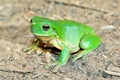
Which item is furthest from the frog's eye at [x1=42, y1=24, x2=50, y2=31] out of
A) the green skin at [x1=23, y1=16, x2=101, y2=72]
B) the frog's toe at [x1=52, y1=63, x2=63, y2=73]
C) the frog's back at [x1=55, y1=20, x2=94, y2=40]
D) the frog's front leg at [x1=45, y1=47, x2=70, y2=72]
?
the frog's toe at [x1=52, y1=63, x2=63, y2=73]

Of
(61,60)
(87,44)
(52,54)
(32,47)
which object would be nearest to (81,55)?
(87,44)

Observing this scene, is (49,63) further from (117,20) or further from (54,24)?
(117,20)

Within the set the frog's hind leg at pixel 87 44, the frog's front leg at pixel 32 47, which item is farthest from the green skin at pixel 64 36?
the frog's front leg at pixel 32 47

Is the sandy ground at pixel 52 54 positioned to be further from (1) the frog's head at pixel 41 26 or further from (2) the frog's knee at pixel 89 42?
(1) the frog's head at pixel 41 26

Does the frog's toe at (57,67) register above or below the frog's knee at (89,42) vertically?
below

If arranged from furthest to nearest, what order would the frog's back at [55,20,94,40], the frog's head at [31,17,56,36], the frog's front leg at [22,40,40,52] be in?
1. the frog's front leg at [22,40,40,52]
2. the frog's back at [55,20,94,40]
3. the frog's head at [31,17,56,36]

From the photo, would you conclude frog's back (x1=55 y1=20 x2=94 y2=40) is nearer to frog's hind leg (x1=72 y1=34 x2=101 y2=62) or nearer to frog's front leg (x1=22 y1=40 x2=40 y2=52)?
frog's hind leg (x1=72 y1=34 x2=101 y2=62)
